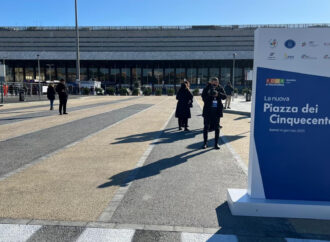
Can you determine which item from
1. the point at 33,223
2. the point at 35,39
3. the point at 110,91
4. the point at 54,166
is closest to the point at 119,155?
the point at 54,166

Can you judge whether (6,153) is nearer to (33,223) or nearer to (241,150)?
(33,223)

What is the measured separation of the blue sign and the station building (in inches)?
2520

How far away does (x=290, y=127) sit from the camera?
365 cm

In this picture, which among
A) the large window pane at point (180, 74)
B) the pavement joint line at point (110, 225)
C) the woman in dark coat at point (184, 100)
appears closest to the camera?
the pavement joint line at point (110, 225)

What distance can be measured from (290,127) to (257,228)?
4.41 ft

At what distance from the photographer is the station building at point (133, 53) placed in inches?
2714

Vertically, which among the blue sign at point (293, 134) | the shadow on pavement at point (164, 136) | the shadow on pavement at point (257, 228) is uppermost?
the blue sign at point (293, 134)

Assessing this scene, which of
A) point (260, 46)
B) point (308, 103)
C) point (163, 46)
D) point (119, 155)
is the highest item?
point (163, 46)

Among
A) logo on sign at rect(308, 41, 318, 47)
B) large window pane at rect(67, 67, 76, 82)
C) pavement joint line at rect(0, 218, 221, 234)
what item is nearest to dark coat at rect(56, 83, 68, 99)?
pavement joint line at rect(0, 218, 221, 234)

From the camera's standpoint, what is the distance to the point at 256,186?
12.6 ft

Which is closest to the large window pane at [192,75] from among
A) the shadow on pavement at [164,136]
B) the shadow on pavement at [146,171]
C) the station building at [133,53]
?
the station building at [133,53]

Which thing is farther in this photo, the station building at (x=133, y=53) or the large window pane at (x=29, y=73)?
the large window pane at (x=29, y=73)

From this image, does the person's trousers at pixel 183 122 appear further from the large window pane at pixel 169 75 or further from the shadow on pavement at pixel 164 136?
the large window pane at pixel 169 75

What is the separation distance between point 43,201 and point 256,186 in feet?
10.0
